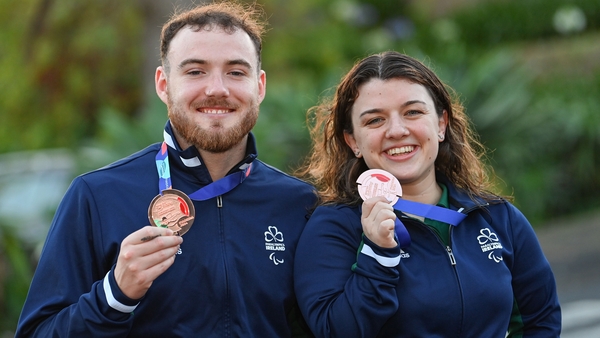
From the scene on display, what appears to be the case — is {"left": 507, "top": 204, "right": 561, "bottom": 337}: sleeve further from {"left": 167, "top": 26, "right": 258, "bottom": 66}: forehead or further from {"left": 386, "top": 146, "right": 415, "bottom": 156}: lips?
{"left": 167, "top": 26, "right": 258, "bottom": 66}: forehead

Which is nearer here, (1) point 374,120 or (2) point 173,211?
(2) point 173,211

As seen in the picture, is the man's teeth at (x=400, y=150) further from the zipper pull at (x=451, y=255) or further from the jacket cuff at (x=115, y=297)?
the jacket cuff at (x=115, y=297)

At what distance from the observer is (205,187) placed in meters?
3.84

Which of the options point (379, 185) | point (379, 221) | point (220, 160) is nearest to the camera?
point (379, 221)

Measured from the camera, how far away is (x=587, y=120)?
476 inches

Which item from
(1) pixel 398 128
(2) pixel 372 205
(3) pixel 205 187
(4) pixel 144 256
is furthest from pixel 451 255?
(4) pixel 144 256

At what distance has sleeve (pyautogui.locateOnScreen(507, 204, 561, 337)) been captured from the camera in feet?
12.9

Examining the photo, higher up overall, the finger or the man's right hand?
the finger

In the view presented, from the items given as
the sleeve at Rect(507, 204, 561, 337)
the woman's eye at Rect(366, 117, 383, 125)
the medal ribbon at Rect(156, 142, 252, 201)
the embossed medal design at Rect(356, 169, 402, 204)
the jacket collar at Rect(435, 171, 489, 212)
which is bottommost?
the sleeve at Rect(507, 204, 561, 337)

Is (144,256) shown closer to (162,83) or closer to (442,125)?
(162,83)

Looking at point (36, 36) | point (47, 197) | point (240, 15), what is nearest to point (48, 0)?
point (36, 36)

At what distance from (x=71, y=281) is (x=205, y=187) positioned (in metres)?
0.73

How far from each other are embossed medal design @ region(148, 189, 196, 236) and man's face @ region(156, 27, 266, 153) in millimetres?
354

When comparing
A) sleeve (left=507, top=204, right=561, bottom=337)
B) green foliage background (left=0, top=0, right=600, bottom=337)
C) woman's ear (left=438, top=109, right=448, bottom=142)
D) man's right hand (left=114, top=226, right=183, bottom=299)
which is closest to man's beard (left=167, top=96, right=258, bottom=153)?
man's right hand (left=114, top=226, right=183, bottom=299)
